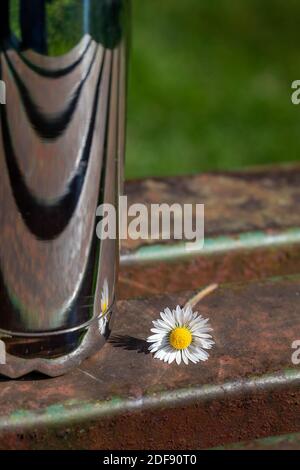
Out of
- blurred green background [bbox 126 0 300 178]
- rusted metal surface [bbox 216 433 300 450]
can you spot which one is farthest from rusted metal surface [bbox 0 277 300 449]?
blurred green background [bbox 126 0 300 178]

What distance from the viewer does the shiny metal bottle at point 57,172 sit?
1.12 metres

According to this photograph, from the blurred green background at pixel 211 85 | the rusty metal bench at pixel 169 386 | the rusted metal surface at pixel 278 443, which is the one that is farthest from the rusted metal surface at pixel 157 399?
the blurred green background at pixel 211 85

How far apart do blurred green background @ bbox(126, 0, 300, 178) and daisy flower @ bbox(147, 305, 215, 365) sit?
1.64m

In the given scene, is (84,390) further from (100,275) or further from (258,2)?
(258,2)

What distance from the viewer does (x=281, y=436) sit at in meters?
1.43

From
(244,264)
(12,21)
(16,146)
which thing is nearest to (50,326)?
(16,146)

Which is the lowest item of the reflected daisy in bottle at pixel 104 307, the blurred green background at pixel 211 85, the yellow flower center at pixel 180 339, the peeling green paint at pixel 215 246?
the yellow flower center at pixel 180 339

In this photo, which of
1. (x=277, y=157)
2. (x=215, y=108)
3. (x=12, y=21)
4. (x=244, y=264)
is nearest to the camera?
(x=12, y=21)

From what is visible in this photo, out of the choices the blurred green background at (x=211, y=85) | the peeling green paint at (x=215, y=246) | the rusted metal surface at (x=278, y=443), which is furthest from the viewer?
the blurred green background at (x=211, y=85)

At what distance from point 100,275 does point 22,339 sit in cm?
13

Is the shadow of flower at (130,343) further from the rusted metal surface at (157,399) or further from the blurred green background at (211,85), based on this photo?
the blurred green background at (211,85)

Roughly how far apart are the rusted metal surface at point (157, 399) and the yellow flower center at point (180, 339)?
34mm

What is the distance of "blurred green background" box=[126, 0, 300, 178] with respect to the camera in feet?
10.3

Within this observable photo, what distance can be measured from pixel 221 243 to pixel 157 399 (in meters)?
0.44
